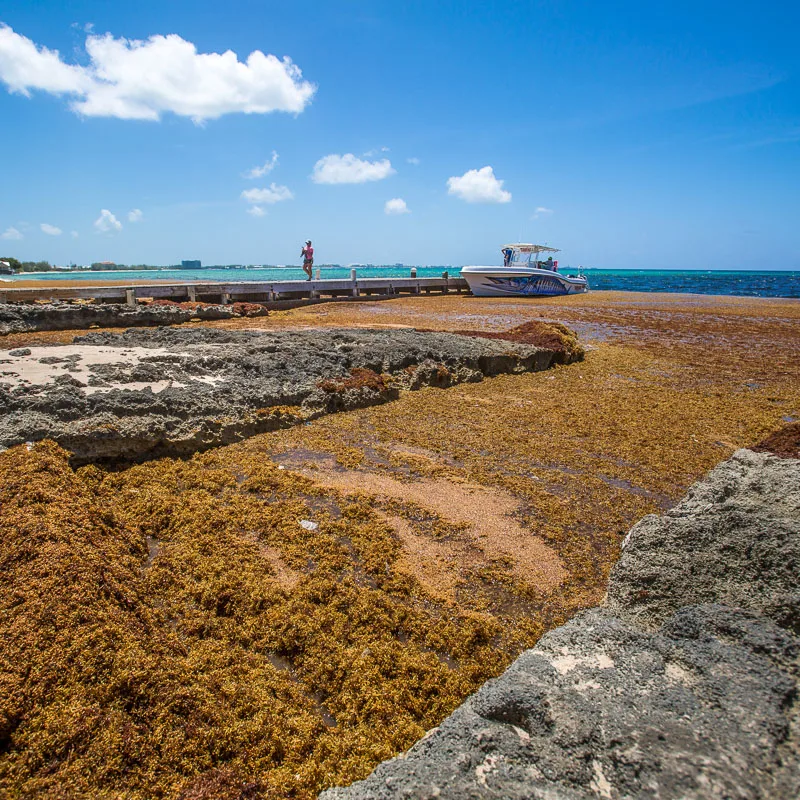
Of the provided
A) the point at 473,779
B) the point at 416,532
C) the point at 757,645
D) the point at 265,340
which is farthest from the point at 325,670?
the point at 265,340

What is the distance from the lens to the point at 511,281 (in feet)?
104

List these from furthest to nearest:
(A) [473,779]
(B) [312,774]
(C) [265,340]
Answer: (C) [265,340] → (B) [312,774] → (A) [473,779]

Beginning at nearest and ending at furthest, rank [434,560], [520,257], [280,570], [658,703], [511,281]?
[658,703] < [280,570] < [434,560] < [511,281] < [520,257]

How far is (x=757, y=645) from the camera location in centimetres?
204

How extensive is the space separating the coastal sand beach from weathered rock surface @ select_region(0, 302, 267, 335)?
10474mm

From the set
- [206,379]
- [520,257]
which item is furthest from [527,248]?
[206,379]

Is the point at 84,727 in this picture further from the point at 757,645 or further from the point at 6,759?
the point at 757,645

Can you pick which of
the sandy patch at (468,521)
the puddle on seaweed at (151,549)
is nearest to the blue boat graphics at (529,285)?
the sandy patch at (468,521)

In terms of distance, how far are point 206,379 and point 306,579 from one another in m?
4.36

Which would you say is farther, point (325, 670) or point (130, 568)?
point (130, 568)

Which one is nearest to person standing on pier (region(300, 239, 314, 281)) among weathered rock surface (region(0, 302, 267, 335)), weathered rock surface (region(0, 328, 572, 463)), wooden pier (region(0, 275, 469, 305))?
wooden pier (region(0, 275, 469, 305))

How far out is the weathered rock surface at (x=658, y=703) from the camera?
5.26 ft

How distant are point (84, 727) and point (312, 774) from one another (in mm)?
1004

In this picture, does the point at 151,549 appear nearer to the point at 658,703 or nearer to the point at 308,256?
the point at 658,703
